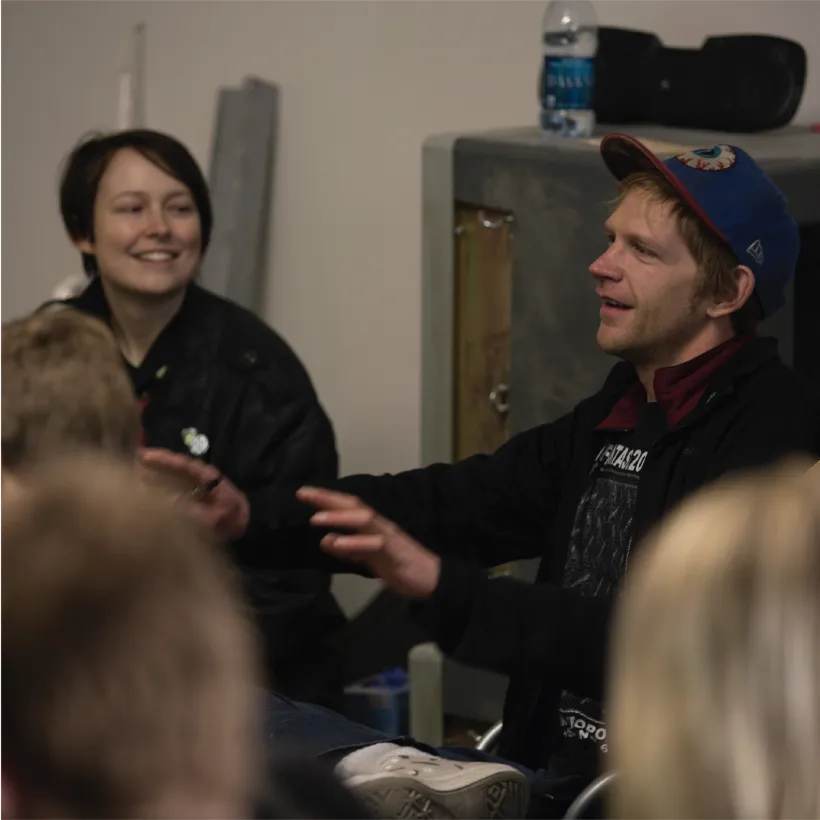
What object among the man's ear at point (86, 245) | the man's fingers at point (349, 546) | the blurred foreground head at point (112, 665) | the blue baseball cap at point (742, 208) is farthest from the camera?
the man's ear at point (86, 245)

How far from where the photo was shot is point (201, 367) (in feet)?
9.28

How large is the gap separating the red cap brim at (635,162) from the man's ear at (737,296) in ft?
0.18

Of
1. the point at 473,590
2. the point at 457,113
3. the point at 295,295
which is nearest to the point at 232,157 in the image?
the point at 295,295

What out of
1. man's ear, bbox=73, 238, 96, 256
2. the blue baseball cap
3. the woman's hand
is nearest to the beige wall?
man's ear, bbox=73, 238, 96, 256

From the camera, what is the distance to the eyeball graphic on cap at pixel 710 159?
2088mm

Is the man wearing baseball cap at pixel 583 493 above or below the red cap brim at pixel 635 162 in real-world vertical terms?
below

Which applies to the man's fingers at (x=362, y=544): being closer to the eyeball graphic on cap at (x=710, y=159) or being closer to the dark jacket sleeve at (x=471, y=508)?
the dark jacket sleeve at (x=471, y=508)

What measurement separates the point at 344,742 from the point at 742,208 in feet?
2.89

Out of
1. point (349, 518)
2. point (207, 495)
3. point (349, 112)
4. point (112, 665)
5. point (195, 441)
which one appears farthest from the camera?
point (349, 112)

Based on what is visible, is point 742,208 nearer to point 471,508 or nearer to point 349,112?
point 471,508

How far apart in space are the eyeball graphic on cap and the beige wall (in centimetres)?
111

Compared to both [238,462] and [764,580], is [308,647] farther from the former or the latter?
[764,580]

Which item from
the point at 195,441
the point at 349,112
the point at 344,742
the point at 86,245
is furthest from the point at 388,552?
the point at 349,112

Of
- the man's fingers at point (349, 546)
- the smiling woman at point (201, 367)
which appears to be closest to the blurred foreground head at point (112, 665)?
the man's fingers at point (349, 546)
